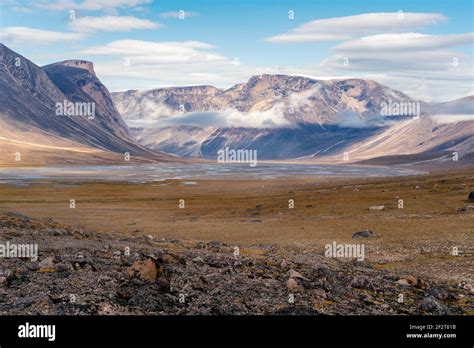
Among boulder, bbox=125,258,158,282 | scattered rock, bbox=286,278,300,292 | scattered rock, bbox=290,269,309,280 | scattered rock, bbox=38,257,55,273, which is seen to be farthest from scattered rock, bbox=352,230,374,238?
scattered rock, bbox=38,257,55,273

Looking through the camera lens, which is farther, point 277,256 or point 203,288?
point 277,256

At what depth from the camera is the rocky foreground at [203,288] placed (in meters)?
19.0

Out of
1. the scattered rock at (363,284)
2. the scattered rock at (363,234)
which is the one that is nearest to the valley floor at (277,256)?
the scattered rock at (363,284)

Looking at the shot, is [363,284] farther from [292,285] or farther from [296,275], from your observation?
[292,285]

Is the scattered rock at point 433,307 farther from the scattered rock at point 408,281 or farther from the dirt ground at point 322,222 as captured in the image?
the dirt ground at point 322,222

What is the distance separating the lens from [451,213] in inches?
2283

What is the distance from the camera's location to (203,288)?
2238cm

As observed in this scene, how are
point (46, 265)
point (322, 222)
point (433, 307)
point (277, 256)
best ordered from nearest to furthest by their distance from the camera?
point (433, 307), point (46, 265), point (277, 256), point (322, 222)

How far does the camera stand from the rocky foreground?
19.0 m

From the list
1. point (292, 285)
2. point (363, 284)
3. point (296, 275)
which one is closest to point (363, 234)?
point (363, 284)

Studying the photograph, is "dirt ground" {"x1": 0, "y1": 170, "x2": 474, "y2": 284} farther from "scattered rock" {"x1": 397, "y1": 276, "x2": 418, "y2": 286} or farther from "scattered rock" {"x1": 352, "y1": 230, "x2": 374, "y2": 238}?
"scattered rock" {"x1": 397, "y1": 276, "x2": 418, "y2": 286}

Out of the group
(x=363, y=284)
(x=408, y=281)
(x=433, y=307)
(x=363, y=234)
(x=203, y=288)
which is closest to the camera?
(x=433, y=307)
